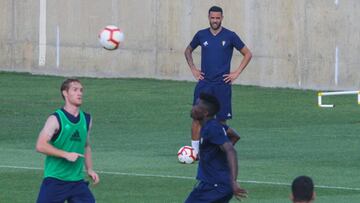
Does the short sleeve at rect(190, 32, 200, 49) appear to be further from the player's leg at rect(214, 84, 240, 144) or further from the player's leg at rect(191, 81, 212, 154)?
the player's leg at rect(214, 84, 240, 144)

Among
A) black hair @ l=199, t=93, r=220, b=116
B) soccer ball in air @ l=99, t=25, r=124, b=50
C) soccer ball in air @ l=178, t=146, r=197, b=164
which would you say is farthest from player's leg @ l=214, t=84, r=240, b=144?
black hair @ l=199, t=93, r=220, b=116

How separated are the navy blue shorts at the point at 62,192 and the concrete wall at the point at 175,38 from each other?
19457mm

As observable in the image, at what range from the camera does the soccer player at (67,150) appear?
12125 millimetres

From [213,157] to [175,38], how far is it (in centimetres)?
2261

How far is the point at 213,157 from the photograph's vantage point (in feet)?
40.0

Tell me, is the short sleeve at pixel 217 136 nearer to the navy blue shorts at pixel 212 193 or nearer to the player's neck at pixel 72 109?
the navy blue shorts at pixel 212 193

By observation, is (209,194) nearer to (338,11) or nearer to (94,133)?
(94,133)

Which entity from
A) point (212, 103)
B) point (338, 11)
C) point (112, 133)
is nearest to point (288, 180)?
point (212, 103)

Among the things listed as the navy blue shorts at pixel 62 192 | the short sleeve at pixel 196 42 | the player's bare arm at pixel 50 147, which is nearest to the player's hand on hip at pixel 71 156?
the player's bare arm at pixel 50 147

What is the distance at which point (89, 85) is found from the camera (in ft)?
109

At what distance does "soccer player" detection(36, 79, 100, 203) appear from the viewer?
477 inches

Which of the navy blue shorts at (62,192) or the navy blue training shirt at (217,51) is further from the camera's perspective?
the navy blue training shirt at (217,51)

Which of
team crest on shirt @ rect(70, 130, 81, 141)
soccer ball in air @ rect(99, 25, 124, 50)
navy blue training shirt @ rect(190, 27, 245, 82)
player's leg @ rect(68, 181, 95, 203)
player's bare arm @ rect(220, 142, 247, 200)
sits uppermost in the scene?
soccer ball in air @ rect(99, 25, 124, 50)

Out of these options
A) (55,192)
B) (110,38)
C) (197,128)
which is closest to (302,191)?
(55,192)
